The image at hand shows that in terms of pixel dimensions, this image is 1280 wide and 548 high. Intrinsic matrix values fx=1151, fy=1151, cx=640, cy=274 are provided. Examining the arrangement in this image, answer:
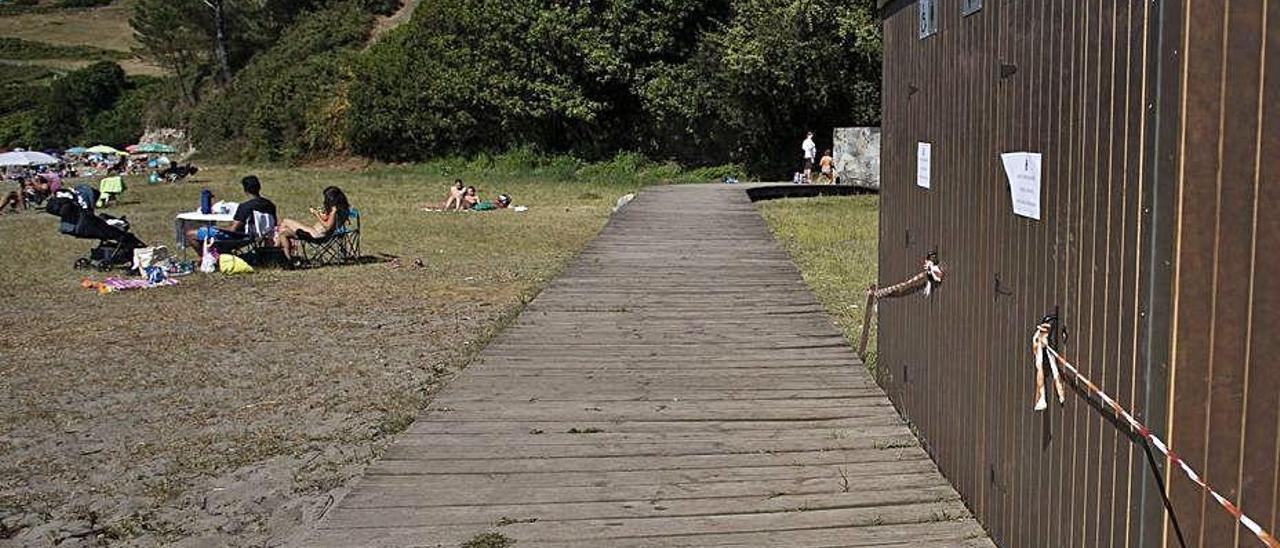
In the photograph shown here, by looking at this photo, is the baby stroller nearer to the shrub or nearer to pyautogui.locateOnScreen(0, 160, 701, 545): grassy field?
pyautogui.locateOnScreen(0, 160, 701, 545): grassy field

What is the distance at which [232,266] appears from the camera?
41.4 feet

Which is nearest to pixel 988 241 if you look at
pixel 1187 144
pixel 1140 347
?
pixel 1140 347

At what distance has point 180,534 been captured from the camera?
14.9 ft

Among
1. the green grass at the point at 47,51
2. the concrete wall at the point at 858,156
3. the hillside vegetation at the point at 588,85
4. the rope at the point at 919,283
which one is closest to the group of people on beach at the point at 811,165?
the concrete wall at the point at 858,156

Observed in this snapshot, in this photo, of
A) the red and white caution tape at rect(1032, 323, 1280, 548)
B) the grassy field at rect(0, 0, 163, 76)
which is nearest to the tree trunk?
the grassy field at rect(0, 0, 163, 76)

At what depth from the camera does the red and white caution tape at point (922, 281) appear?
15.0 feet

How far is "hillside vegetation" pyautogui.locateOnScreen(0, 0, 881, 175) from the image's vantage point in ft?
97.0

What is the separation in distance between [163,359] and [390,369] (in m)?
1.80

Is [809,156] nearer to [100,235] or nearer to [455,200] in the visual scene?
[455,200]

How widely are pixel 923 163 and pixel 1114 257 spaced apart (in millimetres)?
2272

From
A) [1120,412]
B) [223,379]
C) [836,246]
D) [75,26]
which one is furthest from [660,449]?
[75,26]

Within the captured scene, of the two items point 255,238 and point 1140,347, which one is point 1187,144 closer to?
point 1140,347

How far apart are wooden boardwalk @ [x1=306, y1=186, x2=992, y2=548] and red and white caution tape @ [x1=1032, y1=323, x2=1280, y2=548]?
957 millimetres

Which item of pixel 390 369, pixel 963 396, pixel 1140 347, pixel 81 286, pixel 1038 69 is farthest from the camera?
pixel 81 286
